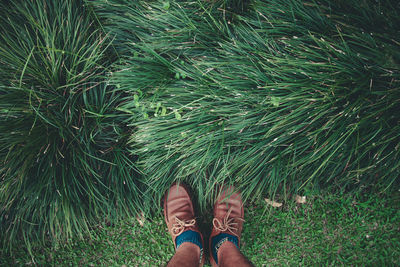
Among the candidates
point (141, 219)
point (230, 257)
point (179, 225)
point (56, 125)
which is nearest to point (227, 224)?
point (230, 257)

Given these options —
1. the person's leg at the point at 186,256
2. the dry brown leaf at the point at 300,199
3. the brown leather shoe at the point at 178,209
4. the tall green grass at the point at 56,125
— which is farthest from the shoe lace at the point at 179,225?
the dry brown leaf at the point at 300,199

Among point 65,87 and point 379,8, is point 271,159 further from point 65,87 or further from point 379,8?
point 65,87

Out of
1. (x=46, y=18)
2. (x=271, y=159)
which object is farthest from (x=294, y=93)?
(x=46, y=18)

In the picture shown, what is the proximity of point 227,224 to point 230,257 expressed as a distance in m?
0.27

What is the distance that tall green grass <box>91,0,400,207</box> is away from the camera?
1643mm

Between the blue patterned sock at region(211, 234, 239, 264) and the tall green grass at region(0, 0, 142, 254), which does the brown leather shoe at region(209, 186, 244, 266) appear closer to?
the blue patterned sock at region(211, 234, 239, 264)

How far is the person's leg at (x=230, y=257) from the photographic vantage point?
178 cm

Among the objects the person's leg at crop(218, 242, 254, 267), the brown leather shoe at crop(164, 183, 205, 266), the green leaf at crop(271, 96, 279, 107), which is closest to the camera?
the green leaf at crop(271, 96, 279, 107)

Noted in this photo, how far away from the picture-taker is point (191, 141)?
1.79 m

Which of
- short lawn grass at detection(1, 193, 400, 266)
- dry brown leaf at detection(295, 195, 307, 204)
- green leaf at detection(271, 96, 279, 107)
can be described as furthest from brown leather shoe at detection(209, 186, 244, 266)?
green leaf at detection(271, 96, 279, 107)

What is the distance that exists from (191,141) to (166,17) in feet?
2.99

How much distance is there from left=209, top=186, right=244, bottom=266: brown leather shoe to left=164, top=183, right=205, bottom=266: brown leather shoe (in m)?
0.18

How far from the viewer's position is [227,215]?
210cm

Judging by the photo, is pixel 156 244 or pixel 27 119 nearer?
pixel 27 119
